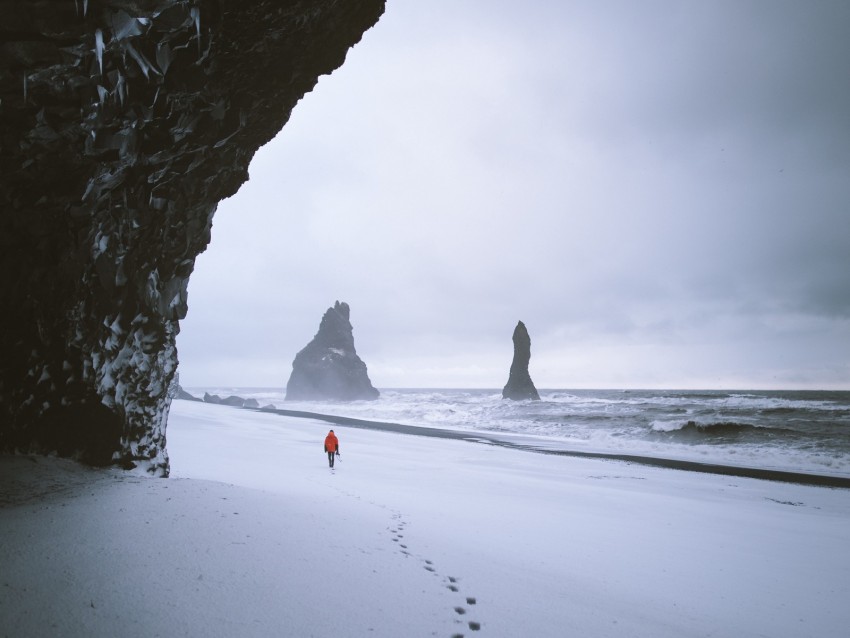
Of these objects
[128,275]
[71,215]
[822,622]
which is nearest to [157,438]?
[128,275]

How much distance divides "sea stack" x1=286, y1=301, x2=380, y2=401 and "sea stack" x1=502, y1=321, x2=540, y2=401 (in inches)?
1351

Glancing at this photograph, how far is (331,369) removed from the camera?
90500 mm

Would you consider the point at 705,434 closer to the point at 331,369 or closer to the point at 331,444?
the point at 331,444

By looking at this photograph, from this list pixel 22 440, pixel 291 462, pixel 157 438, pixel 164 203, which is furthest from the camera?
pixel 291 462

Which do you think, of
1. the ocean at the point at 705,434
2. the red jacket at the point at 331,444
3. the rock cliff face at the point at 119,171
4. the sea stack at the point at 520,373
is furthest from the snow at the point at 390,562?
the sea stack at the point at 520,373

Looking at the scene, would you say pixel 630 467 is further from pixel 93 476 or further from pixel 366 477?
pixel 93 476

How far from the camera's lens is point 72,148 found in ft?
16.5

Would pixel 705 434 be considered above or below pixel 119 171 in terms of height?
below

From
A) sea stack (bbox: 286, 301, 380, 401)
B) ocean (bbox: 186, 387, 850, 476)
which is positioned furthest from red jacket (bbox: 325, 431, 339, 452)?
sea stack (bbox: 286, 301, 380, 401)

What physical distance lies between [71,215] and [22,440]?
3839 millimetres

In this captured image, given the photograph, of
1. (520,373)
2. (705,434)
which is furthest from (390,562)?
(520,373)

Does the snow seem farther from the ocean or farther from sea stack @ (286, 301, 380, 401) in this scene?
sea stack @ (286, 301, 380, 401)

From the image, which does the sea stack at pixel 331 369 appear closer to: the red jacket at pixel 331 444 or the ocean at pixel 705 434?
the ocean at pixel 705 434

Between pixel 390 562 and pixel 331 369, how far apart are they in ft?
289
